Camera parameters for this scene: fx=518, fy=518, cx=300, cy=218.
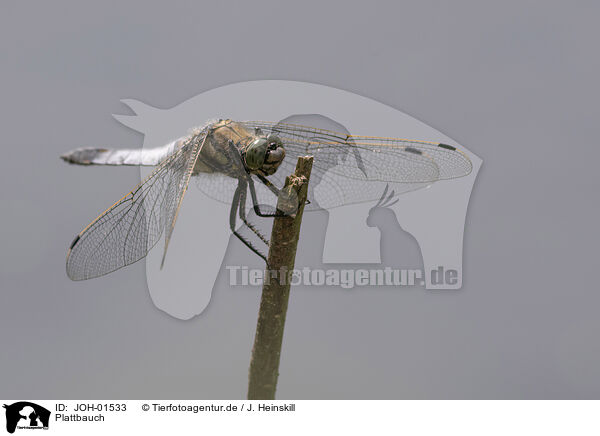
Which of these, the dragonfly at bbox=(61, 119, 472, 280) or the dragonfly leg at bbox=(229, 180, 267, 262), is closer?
the dragonfly at bbox=(61, 119, 472, 280)

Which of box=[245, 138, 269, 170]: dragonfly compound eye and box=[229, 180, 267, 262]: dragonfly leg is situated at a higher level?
box=[245, 138, 269, 170]: dragonfly compound eye

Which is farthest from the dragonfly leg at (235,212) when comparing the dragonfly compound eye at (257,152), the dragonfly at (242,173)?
the dragonfly compound eye at (257,152)

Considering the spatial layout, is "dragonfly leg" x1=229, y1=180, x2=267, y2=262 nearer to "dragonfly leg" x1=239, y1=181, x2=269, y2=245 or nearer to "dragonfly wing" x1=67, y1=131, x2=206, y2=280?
"dragonfly leg" x1=239, y1=181, x2=269, y2=245

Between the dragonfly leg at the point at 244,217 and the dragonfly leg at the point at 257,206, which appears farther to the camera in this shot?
the dragonfly leg at the point at 244,217

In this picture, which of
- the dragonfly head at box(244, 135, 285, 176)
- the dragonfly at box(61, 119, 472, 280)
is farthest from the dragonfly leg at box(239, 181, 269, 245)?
the dragonfly head at box(244, 135, 285, 176)

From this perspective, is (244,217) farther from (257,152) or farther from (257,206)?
(257,152)

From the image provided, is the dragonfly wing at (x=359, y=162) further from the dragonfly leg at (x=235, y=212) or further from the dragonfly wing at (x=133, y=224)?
the dragonfly wing at (x=133, y=224)

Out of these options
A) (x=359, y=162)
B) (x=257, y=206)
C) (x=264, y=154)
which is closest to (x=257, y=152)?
(x=264, y=154)
